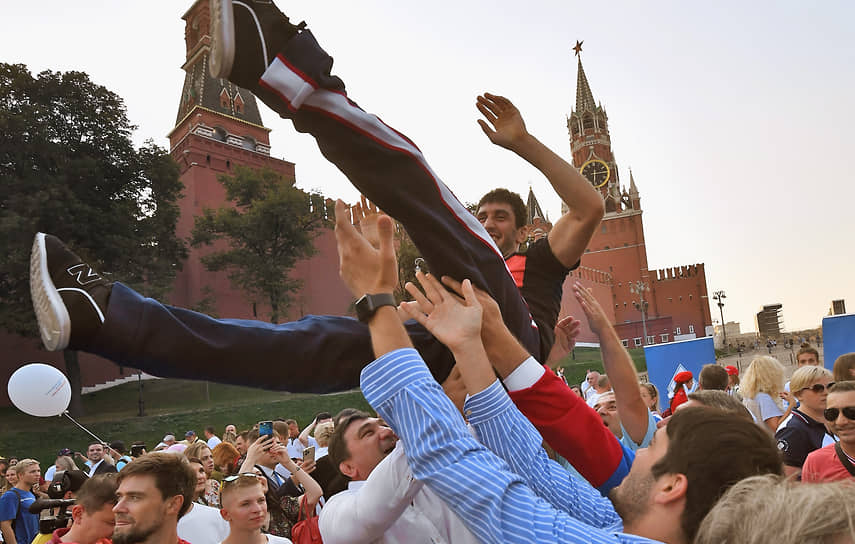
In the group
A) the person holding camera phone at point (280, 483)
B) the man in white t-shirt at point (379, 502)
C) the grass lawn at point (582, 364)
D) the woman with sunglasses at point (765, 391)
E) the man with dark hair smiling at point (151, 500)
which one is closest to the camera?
the man in white t-shirt at point (379, 502)

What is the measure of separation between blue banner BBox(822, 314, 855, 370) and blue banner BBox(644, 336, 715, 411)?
4.85ft

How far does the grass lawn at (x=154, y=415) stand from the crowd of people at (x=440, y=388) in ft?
53.8

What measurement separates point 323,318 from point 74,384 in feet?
77.5

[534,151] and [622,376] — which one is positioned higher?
[534,151]

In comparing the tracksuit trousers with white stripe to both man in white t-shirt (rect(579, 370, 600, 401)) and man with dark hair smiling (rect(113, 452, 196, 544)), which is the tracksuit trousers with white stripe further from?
man in white t-shirt (rect(579, 370, 600, 401))

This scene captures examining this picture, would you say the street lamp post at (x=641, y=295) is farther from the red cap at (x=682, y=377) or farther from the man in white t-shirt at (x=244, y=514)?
the man in white t-shirt at (x=244, y=514)

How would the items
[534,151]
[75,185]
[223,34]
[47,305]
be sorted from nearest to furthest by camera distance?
[223,34]
[47,305]
[534,151]
[75,185]

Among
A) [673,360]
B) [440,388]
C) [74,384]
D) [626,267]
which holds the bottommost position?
[440,388]

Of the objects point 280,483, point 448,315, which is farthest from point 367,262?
point 280,483

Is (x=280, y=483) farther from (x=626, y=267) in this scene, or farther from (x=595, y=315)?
(x=626, y=267)

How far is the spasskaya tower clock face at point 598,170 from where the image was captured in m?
68.4

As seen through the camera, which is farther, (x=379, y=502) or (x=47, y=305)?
(x=47, y=305)

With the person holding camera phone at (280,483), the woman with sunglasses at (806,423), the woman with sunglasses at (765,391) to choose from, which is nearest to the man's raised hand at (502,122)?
the person holding camera phone at (280,483)

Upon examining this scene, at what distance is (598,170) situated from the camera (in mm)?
68938
